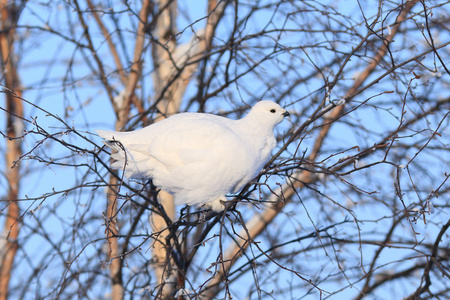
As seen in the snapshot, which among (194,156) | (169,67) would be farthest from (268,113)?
(169,67)

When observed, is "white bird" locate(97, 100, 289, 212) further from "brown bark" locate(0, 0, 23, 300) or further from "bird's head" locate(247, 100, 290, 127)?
"brown bark" locate(0, 0, 23, 300)

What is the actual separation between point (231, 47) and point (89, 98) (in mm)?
2887

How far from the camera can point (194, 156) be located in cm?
269

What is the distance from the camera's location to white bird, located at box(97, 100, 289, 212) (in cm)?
268

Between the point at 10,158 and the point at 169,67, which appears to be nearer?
the point at 169,67

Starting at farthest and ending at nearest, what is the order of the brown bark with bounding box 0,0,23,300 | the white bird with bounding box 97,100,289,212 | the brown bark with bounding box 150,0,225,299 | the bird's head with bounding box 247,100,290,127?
the brown bark with bounding box 0,0,23,300 < the brown bark with bounding box 150,0,225,299 < the bird's head with bounding box 247,100,290,127 < the white bird with bounding box 97,100,289,212

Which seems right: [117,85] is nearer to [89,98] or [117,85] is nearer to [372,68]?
[89,98]

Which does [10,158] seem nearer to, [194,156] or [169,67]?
[169,67]

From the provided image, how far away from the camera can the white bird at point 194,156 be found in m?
2.68

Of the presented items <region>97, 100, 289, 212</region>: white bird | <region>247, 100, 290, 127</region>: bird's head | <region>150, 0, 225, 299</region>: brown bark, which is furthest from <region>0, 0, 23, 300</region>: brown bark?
<region>247, 100, 290, 127</region>: bird's head

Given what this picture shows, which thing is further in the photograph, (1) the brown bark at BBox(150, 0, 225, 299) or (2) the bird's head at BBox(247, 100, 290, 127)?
(1) the brown bark at BBox(150, 0, 225, 299)

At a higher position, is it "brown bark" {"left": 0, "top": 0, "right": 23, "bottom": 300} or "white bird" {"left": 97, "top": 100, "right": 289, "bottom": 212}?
"brown bark" {"left": 0, "top": 0, "right": 23, "bottom": 300}

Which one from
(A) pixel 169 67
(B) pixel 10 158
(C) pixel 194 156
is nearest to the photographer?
(C) pixel 194 156

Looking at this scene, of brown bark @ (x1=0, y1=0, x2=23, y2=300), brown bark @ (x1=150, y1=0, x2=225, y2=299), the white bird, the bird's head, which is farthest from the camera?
brown bark @ (x1=0, y1=0, x2=23, y2=300)
